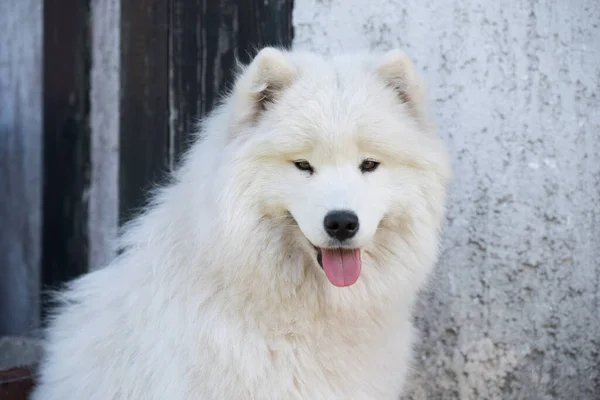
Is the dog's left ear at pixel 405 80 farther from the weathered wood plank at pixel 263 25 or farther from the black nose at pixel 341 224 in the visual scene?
the weathered wood plank at pixel 263 25

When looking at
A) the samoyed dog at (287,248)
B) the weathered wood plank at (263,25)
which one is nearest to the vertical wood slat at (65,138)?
the weathered wood plank at (263,25)

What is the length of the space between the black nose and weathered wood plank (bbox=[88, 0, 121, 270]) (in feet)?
9.41

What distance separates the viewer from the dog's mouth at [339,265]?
2.98m

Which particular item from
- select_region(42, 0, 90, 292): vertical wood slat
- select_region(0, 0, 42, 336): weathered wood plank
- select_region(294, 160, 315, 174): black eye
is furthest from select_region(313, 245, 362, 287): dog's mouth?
select_region(0, 0, 42, 336): weathered wood plank

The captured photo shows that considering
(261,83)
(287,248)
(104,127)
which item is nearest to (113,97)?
(104,127)

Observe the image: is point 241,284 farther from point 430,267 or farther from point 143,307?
point 430,267

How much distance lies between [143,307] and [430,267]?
4.00 ft

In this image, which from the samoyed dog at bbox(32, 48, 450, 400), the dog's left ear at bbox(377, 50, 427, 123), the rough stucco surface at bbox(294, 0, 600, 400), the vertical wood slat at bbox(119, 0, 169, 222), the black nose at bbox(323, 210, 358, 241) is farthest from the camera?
the vertical wood slat at bbox(119, 0, 169, 222)

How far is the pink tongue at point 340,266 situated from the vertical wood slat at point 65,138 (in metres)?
3.08

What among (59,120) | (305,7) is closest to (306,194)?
(305,7)

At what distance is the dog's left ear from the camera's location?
10.1 ft

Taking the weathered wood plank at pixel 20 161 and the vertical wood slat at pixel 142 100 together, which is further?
the weathered wood plank at pixel 20 161

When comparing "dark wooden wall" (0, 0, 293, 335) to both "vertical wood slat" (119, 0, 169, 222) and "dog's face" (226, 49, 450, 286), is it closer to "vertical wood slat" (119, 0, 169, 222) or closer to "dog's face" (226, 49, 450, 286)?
"vertical wood slat" (119, 0, 169, 222)

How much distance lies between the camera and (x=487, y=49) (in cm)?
404
